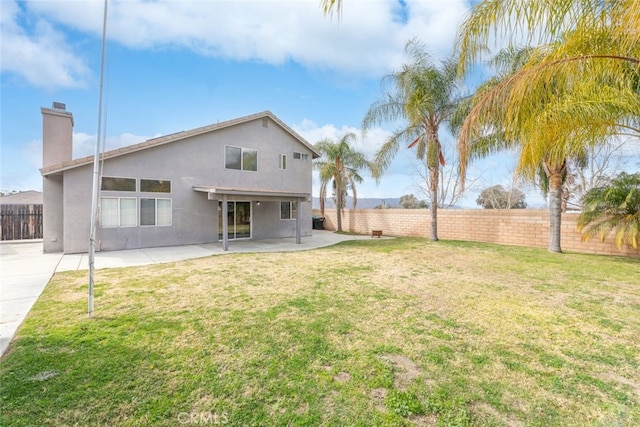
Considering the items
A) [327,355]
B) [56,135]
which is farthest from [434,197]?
[56,135]

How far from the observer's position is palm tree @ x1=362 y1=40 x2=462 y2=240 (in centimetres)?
1387

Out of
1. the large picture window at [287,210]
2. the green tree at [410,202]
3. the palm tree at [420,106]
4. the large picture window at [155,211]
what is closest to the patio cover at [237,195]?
the large picture window at [155,211]

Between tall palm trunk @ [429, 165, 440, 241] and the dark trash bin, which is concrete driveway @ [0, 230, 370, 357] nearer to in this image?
tall palm trunk @ [429, 165, 440, 241]

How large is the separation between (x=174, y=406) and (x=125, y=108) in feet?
21.9

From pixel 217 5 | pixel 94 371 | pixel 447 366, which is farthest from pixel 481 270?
pixel 217 5

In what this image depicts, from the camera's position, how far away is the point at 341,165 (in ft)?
66.1

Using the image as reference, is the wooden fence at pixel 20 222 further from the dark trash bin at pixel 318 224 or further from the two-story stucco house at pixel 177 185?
the dark trash bin at pixel 318 224

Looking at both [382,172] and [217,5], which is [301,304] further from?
[382,172]

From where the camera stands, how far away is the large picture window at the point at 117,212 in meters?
11.7

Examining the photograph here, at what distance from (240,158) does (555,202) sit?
45.4 ft

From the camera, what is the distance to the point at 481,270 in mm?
8422

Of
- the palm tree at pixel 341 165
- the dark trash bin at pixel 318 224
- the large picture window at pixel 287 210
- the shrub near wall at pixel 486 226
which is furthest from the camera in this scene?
the dark trash bin at pixel 318 224

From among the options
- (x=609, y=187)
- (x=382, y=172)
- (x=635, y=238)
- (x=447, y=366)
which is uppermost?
(x=382, y=172)

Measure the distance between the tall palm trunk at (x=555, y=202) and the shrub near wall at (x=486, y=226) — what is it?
0.97 metres
